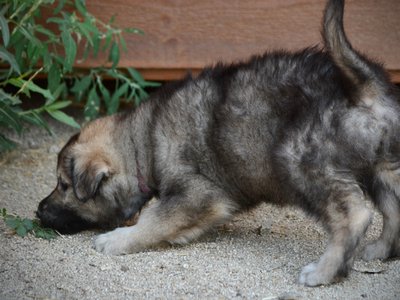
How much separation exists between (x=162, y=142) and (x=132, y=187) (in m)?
0.37

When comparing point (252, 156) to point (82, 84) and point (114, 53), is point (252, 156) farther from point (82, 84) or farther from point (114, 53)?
point (82, 84)

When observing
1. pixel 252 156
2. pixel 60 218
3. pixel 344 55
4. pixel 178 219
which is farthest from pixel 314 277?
pixel 60 218

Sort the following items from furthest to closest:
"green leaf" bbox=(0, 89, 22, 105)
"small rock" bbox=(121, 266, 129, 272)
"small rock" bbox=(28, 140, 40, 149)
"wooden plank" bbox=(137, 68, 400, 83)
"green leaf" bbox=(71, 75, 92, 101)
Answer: "small rock" bbox=(28, 140, 40, 149)
"wooden plank" bbox=(137, 68, 400, 83)
"green leaf" bbox=(71, 75, 92, 101)
"green leaf" bbox=(0, 89, 22, 105)
"small rock" bbox=(121, 266, 129, 272)

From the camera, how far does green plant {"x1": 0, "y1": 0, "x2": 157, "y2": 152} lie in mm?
5137

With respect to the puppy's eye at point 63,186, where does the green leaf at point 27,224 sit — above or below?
below

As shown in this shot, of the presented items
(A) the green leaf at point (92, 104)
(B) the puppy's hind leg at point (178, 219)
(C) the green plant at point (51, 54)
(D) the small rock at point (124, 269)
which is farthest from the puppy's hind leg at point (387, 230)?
(A) the green leaf at point (92, 104)

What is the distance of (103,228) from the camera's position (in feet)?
15.7

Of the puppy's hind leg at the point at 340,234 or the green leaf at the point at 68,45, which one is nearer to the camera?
the puppy's hind leg at the point at 340,234

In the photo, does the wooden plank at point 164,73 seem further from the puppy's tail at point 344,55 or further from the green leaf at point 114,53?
the puppy's tail at point 344,55

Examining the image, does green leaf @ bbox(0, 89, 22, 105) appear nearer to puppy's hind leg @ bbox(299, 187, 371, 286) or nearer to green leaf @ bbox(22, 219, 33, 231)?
green leaf @ bbox(22, 219, 33, 231)

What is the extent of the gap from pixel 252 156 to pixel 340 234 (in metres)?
0.67

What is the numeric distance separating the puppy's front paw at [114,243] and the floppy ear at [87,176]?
0.29m

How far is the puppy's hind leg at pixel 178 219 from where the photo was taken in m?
4.35

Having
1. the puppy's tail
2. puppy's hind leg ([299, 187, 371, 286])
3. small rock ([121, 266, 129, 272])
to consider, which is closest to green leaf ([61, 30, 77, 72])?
small rock ([121, 266, 129, 272])
